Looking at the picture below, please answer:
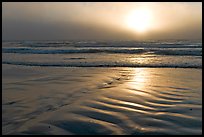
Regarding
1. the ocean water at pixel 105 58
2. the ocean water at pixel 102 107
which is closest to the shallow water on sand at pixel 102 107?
the ocean water at pixel 102 107

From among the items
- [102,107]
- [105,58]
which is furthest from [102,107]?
[105,58]

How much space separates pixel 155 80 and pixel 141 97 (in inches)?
127

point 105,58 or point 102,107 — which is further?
point 105,58

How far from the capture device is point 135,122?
5.04 m

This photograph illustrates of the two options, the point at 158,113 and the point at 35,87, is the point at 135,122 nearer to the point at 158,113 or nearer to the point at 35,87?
the point at 158,113

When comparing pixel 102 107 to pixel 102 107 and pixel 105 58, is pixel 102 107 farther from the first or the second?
pixel 105 58

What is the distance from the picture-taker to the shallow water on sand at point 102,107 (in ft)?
15.6

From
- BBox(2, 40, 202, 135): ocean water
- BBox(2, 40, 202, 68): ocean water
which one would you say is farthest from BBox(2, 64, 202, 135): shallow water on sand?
BBox(2, 40, 202, 68): ocean water

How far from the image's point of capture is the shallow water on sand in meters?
4.76

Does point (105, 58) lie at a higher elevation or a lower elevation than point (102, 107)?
higher

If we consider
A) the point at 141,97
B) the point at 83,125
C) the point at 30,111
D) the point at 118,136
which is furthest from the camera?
the point at 141,97

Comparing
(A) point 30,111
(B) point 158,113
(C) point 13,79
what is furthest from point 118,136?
(C) point 13,79

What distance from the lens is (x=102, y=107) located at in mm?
6215

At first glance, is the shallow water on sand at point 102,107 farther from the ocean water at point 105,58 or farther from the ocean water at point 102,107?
the ocean water at point 105,58
